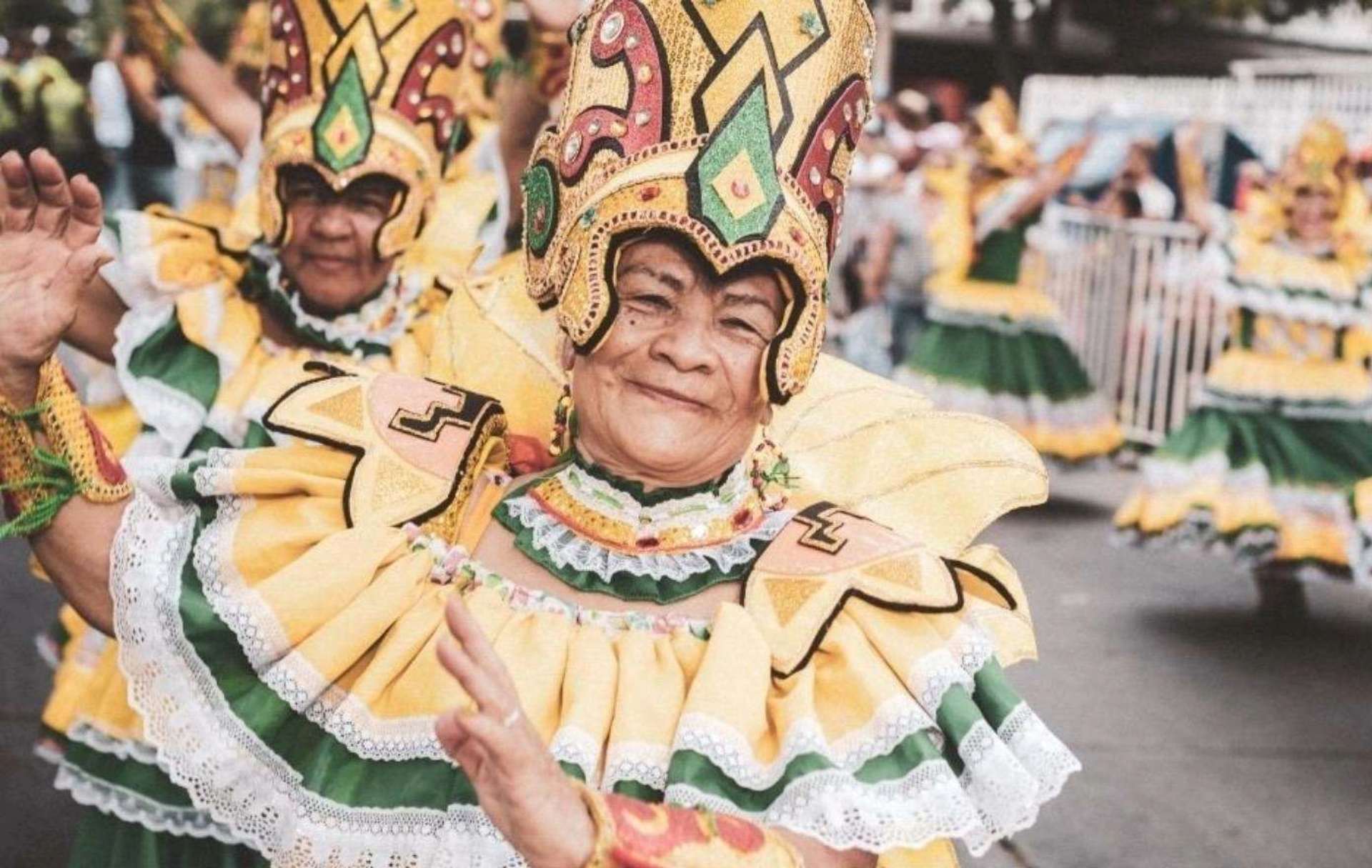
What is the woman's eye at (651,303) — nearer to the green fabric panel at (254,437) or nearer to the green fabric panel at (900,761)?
the green fabric panel at (900,761)

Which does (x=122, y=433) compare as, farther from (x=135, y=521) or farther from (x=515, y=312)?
(x=135, y=521)

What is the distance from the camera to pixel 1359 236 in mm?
7832

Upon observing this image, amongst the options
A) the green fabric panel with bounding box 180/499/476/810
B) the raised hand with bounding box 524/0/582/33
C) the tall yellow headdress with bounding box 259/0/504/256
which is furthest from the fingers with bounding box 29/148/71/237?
the raised hand with bounding box 524/0/582/33

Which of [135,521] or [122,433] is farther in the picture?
[122,433]

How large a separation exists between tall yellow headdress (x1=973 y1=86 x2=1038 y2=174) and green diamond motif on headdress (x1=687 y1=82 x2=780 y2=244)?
8.48 meters

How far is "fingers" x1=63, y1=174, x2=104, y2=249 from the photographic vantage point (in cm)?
229

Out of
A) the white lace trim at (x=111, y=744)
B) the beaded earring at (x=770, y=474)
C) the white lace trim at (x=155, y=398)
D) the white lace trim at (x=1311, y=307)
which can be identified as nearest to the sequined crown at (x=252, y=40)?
the white lace trim at (x=155, y=398)

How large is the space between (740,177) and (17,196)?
3.11 feet

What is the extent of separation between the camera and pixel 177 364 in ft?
11.7

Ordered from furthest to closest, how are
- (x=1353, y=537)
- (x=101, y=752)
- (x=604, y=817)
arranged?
1. (x=1353, y=537)
2. (x=101, y=752)
3. (x=604, y=817)

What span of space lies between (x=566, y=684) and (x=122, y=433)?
2084 millimetres

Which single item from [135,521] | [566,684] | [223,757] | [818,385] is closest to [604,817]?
[566,684]

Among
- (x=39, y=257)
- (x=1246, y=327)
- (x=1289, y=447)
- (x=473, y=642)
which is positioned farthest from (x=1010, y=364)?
(x=473, y=642)

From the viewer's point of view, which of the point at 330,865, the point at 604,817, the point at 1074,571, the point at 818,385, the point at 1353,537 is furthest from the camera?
the point at 1074,571
